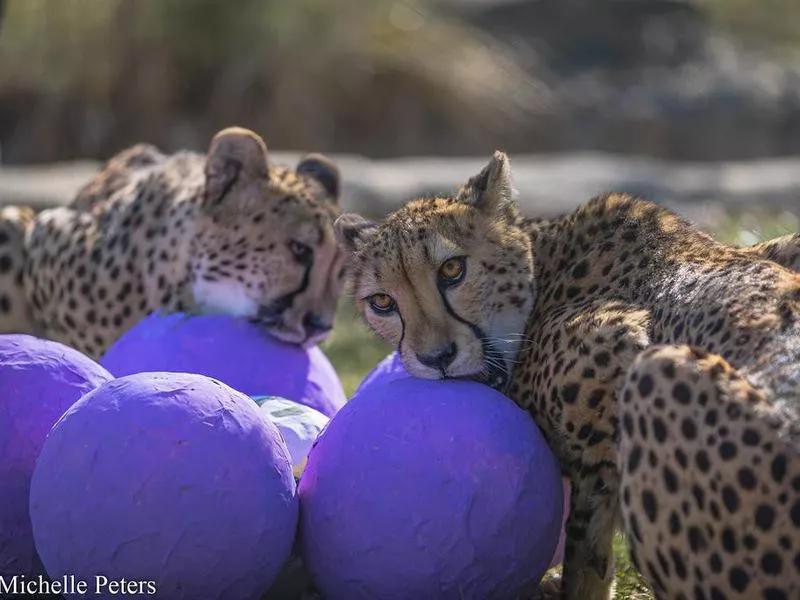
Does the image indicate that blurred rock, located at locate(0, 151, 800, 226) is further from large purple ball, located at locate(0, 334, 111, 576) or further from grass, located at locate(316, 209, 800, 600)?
large purple ball, located at locate(0, 334, 111, 576)

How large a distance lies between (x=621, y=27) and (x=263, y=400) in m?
15.5

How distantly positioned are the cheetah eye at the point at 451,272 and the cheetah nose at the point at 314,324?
1.21 m

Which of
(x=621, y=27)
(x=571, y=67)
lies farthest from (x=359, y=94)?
(x=621, y=27)

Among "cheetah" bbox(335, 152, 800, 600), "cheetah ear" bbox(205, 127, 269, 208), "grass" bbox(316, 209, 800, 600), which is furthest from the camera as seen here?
"grass" bbox(316, 209, 800, 600)

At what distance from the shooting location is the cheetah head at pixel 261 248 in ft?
16.9

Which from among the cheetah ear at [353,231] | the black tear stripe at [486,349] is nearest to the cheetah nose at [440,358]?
the black tear stripe at [486,349]

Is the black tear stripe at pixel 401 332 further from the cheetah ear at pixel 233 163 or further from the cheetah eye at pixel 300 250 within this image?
the cheetah ear at pixel 233 163

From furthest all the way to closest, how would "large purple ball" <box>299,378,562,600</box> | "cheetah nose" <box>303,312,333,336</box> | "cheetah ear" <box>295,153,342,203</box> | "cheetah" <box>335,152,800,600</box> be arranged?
"cheetah ear" <box>295,153,342,203</box>, "cheetah nose" <box>303,312,333,336</box>, "large purple ball" <box>299,378,562,600</box>, "cheetah" <box>335,152,800,600</box>

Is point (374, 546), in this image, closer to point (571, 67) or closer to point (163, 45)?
point (163, 45)

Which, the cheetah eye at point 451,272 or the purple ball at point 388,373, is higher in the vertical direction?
the cheetah eye at point 451,272

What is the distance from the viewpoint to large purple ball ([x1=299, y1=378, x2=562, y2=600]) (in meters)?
3.57

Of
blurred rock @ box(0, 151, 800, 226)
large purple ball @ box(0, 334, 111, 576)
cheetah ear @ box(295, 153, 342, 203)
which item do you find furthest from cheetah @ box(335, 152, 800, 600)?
blurred rock @ box(0, 151, 800, 226)

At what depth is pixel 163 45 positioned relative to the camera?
1466 centimetres

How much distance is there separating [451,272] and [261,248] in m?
1.42
